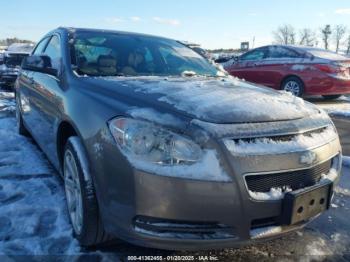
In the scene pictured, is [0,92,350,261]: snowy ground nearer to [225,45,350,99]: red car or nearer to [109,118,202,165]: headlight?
[109,118,202,165]: headlight

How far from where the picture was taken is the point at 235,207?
2.12 meters

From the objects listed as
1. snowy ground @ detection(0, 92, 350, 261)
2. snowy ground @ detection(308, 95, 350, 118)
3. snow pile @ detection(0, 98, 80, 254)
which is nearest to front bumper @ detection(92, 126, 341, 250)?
snowy ground @ detection(0, 92, 350, 261)

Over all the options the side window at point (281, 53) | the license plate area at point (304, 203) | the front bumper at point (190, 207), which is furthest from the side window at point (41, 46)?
the side window at point (281, 53)

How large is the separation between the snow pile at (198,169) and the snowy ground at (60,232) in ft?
2.71

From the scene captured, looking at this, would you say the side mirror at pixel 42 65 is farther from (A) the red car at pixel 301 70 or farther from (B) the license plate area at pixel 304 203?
(A) the red car at pixel 301 70

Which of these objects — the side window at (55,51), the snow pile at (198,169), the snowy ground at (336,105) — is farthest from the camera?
the snowy ground at (336,105)

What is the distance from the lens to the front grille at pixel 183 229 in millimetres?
2152

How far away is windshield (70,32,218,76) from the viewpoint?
3.40 meters

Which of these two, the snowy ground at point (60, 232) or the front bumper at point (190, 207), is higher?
the front bumper at point (190, 207)

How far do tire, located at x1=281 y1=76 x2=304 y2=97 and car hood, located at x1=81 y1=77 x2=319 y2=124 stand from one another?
7020mm

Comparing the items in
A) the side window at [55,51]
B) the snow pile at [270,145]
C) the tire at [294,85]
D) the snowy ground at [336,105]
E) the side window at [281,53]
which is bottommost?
the snowy ground at [336,105]

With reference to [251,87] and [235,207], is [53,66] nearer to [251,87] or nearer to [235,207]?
[251,87]

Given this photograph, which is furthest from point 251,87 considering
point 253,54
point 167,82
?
point 253,54

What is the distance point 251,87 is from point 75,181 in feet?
4.92
